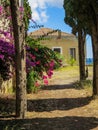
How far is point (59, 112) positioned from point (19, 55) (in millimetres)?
2417

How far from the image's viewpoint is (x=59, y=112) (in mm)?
12414

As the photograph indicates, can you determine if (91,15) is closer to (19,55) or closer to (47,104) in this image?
(47,104)

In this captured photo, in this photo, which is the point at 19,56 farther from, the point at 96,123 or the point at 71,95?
the point at 71,95

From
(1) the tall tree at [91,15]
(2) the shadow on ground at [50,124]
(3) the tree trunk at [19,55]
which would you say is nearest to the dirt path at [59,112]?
(2) the shadow on ground at [50,124]

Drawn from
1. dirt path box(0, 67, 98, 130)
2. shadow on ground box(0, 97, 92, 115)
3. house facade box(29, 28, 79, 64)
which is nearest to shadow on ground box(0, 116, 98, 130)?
dirt path box(0, 67, 98, 130)

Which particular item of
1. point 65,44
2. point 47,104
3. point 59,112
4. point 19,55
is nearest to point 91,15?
point 47,104

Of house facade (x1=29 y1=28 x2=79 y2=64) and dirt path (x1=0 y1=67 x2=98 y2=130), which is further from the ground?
house facade (x1=29 y1=28 x2=79 y2=64)

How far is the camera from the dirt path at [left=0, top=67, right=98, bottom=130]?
395 inches

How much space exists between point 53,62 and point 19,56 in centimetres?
443

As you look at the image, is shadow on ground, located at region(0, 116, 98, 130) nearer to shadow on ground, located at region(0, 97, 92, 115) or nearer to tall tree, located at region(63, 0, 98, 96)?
shadow on ground, located at region(0, 97, 92, 115)

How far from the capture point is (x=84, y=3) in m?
14.8

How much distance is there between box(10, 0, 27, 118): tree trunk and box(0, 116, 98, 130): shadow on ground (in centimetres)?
47

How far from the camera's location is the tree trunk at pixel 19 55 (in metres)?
10.7

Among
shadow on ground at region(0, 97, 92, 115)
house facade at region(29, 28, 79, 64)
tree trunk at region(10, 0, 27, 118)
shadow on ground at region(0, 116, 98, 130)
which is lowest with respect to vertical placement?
shadow on ground at region(0, 116, 98, 130)
